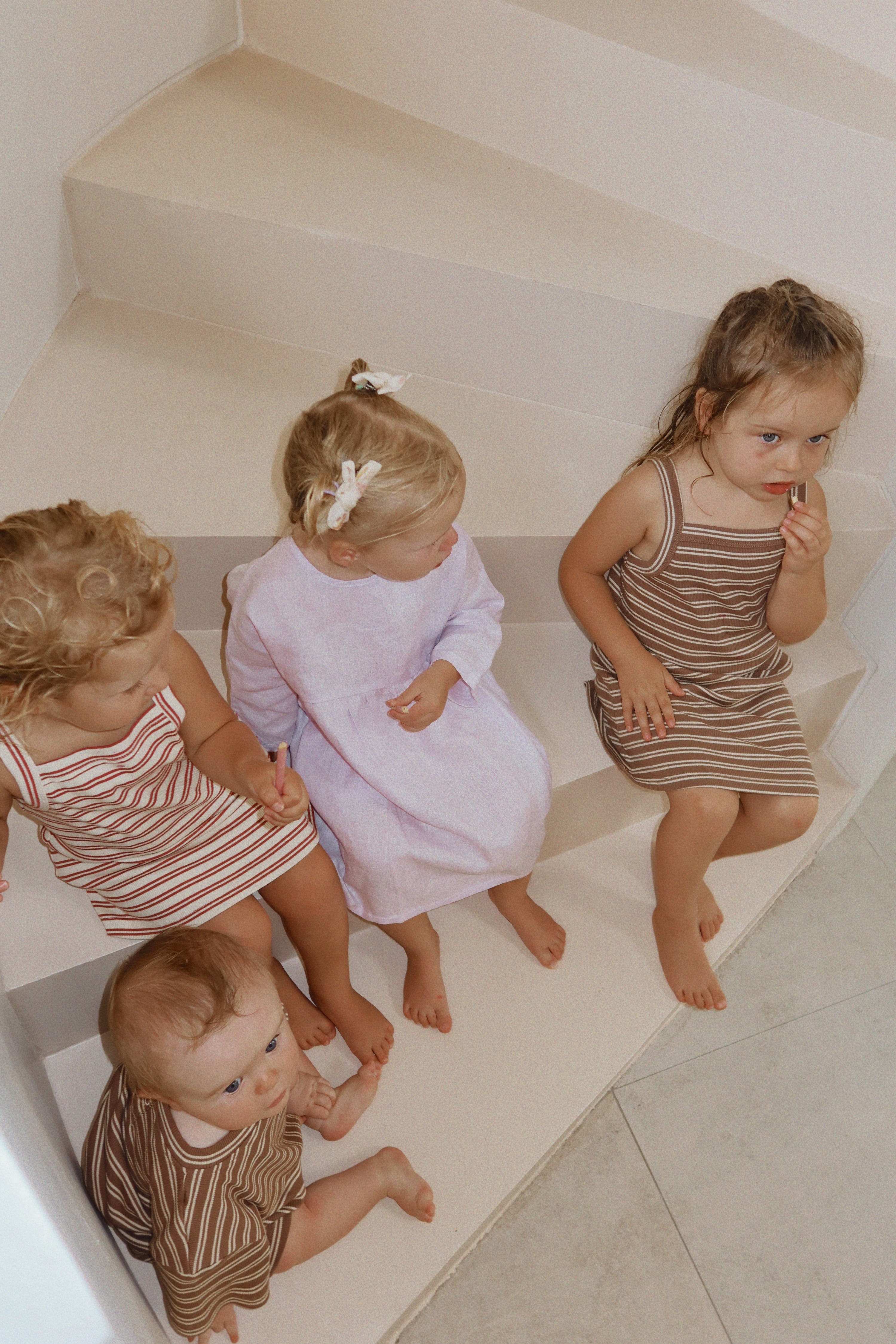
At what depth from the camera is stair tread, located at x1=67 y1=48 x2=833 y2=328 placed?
153cm

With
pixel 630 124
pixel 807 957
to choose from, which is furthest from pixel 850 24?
pixel 807 957

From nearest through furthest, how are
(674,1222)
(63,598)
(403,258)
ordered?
(63,598) < (674,1222) < (403,258)

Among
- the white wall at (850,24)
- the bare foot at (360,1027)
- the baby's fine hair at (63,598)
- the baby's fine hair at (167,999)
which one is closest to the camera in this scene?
the baby's fine hair at (63,598)

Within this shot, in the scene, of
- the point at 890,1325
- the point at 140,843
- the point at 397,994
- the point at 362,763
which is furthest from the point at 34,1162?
the point at 890,1325

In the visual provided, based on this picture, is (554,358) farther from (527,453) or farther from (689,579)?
(689,579)

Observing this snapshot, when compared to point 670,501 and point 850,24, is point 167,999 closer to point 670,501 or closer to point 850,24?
point 670,501

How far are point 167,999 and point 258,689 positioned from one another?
0.42m

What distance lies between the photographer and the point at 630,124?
1632 mm

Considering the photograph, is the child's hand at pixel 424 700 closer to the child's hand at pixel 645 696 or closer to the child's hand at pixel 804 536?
the child's hand at pixel 645 696

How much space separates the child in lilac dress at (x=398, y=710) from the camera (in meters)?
1.19

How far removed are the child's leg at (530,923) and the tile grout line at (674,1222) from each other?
8.2 inches

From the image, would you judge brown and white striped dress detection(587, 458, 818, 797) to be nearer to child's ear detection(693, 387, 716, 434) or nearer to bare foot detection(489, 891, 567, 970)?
child's ear detection(693, 387, 716, 434)

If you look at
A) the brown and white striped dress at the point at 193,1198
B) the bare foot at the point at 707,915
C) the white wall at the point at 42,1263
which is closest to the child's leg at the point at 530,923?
the bare foot at the point at 707,915

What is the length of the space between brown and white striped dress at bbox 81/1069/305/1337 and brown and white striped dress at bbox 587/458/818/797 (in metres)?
0.67
